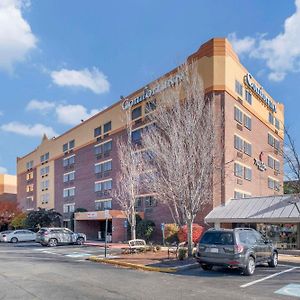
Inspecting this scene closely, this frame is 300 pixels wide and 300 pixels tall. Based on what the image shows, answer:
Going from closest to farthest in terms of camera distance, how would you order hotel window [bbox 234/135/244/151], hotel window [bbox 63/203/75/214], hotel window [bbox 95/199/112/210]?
1. hotel window [bbox 234/135/244/151]
2. hotel window [bbox 95/199/112/210]
3. hotel window [bbox 63/203/75/214]

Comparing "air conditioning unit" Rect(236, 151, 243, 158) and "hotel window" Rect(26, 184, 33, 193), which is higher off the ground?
"air conditioning unit" Rect(236, 151, 243, 158)

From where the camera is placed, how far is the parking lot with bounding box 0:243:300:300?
11.1m

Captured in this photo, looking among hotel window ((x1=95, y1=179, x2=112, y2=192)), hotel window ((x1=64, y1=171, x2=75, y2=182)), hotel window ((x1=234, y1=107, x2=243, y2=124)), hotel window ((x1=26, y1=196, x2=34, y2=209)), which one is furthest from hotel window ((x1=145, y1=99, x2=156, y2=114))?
hotel window ((x1=26, y1=196, x2=34, y2=209))

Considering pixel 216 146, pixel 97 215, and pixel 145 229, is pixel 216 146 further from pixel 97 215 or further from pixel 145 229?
pixel 97 215

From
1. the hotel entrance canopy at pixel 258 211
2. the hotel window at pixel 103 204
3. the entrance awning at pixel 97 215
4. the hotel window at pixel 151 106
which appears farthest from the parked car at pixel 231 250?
the hotel window at pixel 103 204

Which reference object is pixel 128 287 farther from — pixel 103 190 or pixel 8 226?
pixel 8 226

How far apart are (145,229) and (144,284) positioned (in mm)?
25046

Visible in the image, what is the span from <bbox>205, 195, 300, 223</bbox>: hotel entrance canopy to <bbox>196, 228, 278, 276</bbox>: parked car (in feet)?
41.2

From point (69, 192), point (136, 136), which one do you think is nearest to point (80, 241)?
point (136, 136)

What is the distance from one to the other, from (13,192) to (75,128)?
44.4 m

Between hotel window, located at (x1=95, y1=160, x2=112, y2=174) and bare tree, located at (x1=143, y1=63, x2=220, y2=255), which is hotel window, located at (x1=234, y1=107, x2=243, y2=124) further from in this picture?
hotel window, located at (x1=95, y1=160, x2=112, y2=174)

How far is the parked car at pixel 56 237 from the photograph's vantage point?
3562 cm

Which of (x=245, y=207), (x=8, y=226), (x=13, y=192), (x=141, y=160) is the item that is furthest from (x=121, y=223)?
(x=13, y=192)

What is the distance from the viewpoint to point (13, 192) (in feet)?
316
